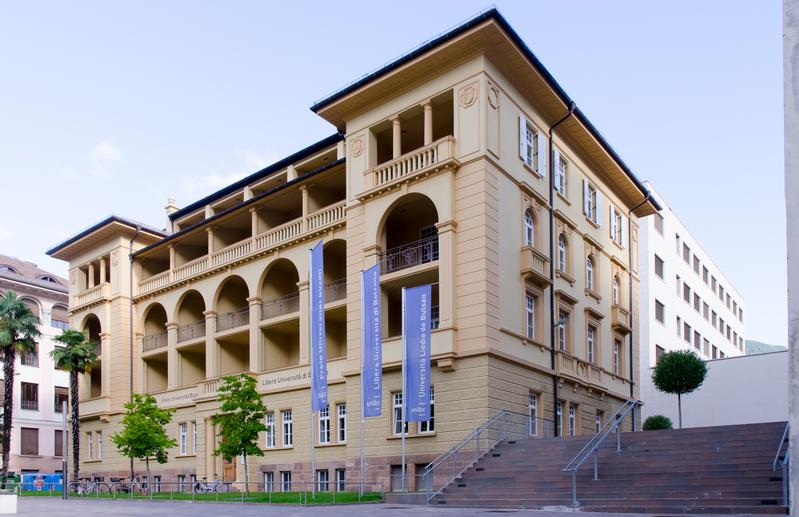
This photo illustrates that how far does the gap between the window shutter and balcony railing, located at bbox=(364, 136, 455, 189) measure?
345cm

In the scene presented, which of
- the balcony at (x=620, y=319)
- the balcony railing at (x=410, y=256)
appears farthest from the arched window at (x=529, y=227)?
the balcony at (x=620, y=319)

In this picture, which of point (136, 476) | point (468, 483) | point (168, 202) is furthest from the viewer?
point (168, 202)

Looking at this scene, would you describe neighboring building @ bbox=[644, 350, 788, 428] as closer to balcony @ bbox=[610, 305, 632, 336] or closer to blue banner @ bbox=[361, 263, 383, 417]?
balcony @ bbox=[610, 305, 632, 336]

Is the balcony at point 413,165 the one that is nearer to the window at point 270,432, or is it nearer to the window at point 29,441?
the window at point 270,432

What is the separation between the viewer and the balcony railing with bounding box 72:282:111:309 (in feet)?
160

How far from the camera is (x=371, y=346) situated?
1086 inches

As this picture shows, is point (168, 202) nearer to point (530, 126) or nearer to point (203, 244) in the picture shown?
point (203, 244)

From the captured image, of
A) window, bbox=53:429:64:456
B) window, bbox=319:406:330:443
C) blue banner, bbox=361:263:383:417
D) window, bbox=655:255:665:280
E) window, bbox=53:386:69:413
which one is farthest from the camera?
window, bbox=53:386:69:413

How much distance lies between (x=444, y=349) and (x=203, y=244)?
22771 mm

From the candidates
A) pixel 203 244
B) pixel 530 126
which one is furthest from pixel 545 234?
pixel 203 244

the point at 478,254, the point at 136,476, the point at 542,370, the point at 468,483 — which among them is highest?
the point at 478,254

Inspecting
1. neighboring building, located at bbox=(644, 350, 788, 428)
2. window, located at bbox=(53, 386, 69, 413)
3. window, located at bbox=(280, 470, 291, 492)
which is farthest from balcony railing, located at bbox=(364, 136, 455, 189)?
window, located at bbox=(53, 386, 69, 413)

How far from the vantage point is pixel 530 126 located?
108ft

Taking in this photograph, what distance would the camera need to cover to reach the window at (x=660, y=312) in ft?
176
